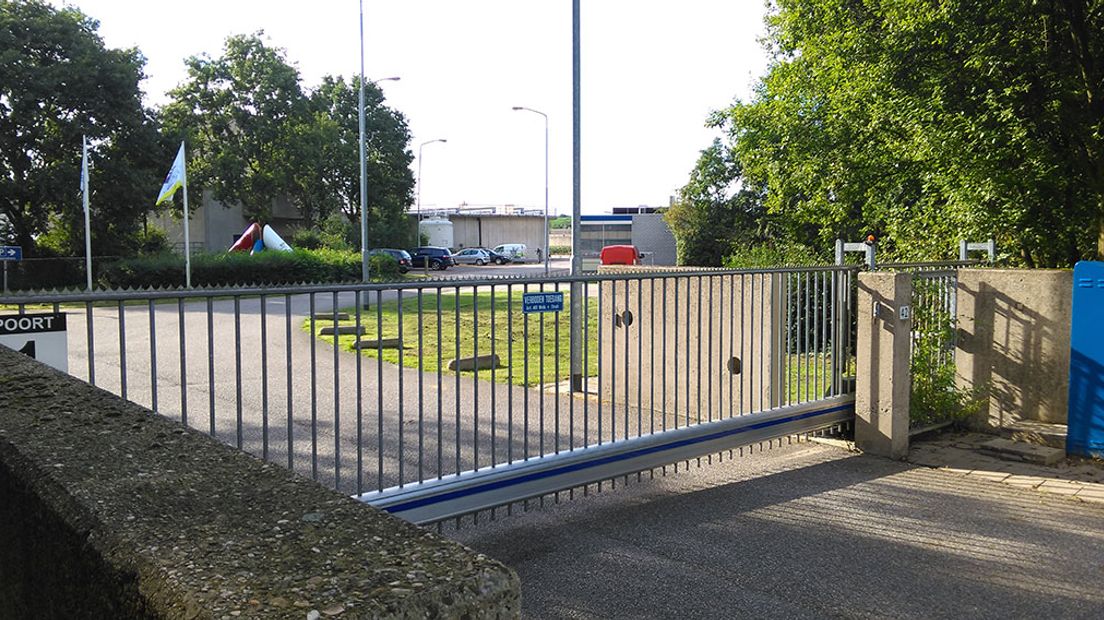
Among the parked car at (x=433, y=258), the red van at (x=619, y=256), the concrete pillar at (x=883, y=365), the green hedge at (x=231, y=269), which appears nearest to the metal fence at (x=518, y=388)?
the concrete pillar at (x=883, y=365)

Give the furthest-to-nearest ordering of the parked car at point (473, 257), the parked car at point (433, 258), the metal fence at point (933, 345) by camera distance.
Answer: the parked car at point (473, 257) → the parked car at point (433, 258) → the metal fence at point (933, 345)

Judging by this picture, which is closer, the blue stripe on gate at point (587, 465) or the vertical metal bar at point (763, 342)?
the blue stripe on gate at point (587, 465)

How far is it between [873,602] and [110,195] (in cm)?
3979

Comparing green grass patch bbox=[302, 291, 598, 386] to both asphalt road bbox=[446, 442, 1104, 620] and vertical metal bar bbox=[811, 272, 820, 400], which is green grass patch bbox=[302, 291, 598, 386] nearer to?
vertical metal bar bbox=[811, 272, 820, 400]

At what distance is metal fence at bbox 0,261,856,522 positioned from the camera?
506 cm

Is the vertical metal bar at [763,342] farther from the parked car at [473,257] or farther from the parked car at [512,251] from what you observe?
the parked car at [512,251]

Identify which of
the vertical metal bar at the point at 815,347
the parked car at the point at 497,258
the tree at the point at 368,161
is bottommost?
the vertical metal bar at the point at 815,347

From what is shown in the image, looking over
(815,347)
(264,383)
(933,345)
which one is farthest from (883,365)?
(264,383)

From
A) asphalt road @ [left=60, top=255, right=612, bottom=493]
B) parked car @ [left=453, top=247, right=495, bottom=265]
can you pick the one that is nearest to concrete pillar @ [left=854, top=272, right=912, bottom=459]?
asphalt road @ [left=60, top=255, right=612, bottom=493]

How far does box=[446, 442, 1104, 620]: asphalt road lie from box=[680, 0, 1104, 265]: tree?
629cm

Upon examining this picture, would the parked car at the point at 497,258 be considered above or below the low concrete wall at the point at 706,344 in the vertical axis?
above

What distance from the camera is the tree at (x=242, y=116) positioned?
5478cm

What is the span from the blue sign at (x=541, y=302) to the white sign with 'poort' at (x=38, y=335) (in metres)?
2.70

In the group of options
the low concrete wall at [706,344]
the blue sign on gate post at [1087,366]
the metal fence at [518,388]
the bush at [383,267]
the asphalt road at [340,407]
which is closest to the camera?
the metal fence at [518,388]
